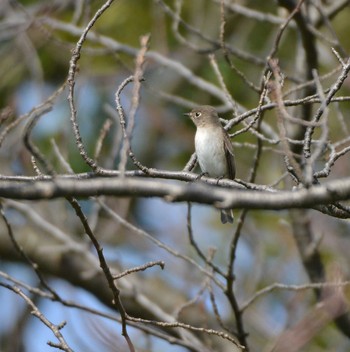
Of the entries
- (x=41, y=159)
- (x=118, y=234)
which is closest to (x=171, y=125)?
(x=118, y=234)

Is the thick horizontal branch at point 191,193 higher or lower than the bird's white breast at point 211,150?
lower

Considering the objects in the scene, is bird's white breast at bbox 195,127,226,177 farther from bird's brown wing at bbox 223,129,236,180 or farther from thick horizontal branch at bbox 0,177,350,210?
thick horizontal branch at bbox 0,177,350,210

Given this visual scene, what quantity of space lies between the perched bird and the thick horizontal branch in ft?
9.02

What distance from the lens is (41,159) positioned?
286cm

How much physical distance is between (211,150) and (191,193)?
289 centimetres

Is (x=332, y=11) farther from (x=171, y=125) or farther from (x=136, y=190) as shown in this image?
(x=171, y=125)

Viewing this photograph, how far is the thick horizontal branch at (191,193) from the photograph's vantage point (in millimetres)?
2100

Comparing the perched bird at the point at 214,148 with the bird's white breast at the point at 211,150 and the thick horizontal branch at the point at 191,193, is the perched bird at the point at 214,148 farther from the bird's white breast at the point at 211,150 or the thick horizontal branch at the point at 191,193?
the thick horizontal branch at the point at 191,193

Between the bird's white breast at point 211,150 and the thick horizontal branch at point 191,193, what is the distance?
2770 millimetres

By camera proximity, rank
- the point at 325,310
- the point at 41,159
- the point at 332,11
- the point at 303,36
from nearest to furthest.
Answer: the point at 41,159 < the point at 325,310 < the point at 303,36 < the point at 332,11

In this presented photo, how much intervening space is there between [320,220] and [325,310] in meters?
4.02

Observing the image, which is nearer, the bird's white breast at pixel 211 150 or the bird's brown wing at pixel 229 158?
the bird's white breast at pixel 211 150

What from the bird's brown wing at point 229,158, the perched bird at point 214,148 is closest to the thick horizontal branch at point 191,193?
the perched bird at point 214,148

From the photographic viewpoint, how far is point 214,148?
5.02m
